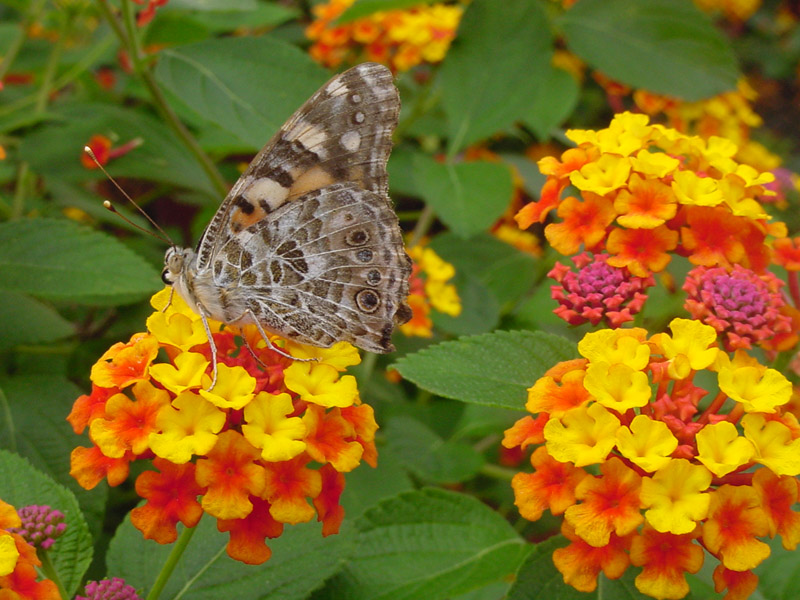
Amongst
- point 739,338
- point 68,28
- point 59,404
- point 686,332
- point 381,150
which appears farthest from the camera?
point 68,28

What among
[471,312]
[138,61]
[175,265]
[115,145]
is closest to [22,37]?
[115,145]

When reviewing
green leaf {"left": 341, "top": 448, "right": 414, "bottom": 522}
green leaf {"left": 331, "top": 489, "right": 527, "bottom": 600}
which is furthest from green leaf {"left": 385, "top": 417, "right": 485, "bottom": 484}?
green leaf {"left": 331, "top": 489, "right": 527, "bottom": 600}

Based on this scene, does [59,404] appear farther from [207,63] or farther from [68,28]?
[68,28]

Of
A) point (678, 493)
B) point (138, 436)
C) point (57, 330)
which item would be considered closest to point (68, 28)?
point (57, 330)

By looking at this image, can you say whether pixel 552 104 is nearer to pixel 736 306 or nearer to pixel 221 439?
pixel 736 306

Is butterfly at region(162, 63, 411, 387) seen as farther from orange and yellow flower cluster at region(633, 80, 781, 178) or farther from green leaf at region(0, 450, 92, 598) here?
orange and yellow flower cluster at region(633, 80, 781, 178)

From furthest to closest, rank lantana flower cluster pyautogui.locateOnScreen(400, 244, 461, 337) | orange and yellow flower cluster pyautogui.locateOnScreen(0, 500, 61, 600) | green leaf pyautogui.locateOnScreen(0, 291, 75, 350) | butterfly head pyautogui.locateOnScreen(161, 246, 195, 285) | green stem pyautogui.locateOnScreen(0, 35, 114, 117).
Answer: green stem pyautogui.locateOnScreen(0, 35, 114, 117), lantana flower cluster pyautogui.locateOnScreen(400, 244, 461, 337), green leaf pyautogui.locateOnScreen(0, 291, 75, 350), butterfly head pyautogui.locateOnScreen(161, 246, 195, 285), orange and yellow flower cluster pyautogui.locateOnScreen(0, 500, 61, 600)
